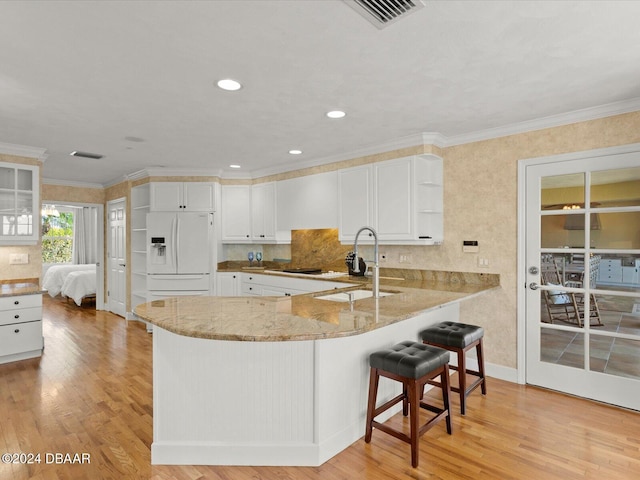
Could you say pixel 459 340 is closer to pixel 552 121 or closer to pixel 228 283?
pixel 552 121

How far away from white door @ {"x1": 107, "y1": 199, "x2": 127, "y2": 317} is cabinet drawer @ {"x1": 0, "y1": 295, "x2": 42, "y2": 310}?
1.97m

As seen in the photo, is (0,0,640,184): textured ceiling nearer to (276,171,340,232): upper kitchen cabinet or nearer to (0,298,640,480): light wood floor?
(276,171,340,232): upper kitchen cabinet

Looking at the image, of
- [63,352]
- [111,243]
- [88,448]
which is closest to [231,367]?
[88,448]

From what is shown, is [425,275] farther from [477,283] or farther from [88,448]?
[88,448]

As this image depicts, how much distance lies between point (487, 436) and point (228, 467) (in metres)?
1.73

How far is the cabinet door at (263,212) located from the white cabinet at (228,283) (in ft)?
2.22

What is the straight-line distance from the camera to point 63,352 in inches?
173

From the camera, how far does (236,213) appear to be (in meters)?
5.81

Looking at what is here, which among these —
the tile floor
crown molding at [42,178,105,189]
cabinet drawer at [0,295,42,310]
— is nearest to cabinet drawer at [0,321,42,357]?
cabinet drawer at [0,295,42,310]

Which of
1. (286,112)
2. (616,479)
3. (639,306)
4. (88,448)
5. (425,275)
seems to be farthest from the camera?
(425,275)

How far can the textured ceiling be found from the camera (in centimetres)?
177

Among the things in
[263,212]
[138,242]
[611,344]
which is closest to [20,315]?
[138,242]

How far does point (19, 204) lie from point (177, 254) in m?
1.93

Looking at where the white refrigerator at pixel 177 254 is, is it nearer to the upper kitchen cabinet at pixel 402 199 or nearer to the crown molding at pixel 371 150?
the crown molding at pixel 371 150
